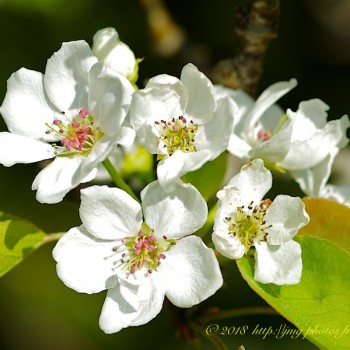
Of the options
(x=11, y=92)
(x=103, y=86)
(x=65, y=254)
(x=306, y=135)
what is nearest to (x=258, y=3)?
(x=306, y=135)

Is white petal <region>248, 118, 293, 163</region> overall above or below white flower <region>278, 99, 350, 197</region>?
above

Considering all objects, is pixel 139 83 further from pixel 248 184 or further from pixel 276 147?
pixel 248 184

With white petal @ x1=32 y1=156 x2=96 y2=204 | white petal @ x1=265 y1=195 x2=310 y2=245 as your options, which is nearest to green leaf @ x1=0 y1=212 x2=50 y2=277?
white petal @ x1=32 y1=156 x2=96 y2=204

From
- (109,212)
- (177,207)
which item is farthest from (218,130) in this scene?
(109,212)

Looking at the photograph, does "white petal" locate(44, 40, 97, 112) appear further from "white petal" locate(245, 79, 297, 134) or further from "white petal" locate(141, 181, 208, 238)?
"white petal" locate(245, 79, 297, 134)

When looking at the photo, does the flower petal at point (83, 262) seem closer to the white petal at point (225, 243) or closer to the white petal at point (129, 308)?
the white petal at point (129, 308)

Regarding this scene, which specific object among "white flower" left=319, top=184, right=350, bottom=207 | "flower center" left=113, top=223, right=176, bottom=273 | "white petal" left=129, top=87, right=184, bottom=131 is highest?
"white petal" left=129, top=87, right=184, bottom=131

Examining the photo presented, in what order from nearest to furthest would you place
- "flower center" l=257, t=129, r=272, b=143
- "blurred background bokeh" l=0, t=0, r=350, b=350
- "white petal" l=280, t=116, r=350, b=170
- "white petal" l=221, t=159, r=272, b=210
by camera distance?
"white petal" l=221, t=159, r=272, b=210
"white petal" l=280, t=116, r=350, b=170
"flower center" l=257, t=129, r=272, b=143
"blurred background bokeh" l=0, t=0, r=350, b=350

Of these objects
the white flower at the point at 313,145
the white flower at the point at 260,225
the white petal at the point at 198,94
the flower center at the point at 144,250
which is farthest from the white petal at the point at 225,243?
the white flower at the point at 313,145

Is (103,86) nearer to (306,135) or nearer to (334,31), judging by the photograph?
(306,135)
